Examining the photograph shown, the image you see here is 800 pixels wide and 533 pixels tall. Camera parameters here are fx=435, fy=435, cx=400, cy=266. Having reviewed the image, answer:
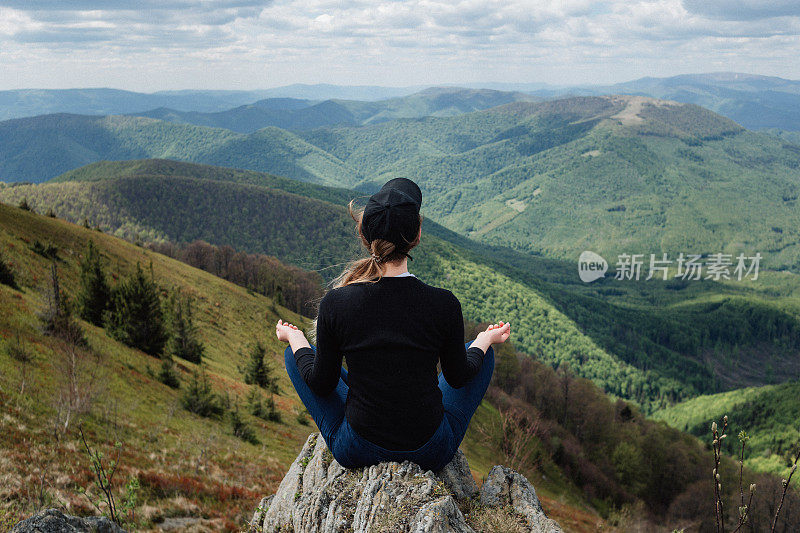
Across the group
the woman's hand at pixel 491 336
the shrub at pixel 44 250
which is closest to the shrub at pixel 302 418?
the woman's hand at pixel 491 336

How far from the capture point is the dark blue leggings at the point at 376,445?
185 inches

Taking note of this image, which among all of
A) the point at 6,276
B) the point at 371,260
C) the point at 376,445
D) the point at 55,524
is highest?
the point at 371,260

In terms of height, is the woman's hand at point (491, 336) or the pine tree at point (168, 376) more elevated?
the woman's hand at point (491, 336)

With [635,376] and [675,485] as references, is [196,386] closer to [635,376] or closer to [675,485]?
[675,485]

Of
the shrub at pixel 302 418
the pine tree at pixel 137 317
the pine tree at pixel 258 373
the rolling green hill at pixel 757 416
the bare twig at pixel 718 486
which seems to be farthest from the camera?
the rolling green hill at pixel 757 416

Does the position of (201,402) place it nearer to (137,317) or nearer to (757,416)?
(137,317)

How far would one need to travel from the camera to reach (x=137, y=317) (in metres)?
27.8

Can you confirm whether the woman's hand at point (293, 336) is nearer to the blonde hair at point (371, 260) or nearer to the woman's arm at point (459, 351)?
the blonde hair at point (371, 260)

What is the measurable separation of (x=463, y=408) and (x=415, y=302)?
186cm

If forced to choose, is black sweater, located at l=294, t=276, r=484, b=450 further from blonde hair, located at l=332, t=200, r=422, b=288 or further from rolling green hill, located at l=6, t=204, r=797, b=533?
rolling green hill, located at l=6, t=204, r=797, b=533

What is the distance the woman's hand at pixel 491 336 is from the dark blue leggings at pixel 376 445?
0.62 feet

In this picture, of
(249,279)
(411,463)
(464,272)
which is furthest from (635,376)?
(411,463)

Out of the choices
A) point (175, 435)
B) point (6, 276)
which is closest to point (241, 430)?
point (175, 435)

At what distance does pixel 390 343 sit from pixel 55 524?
439cm
